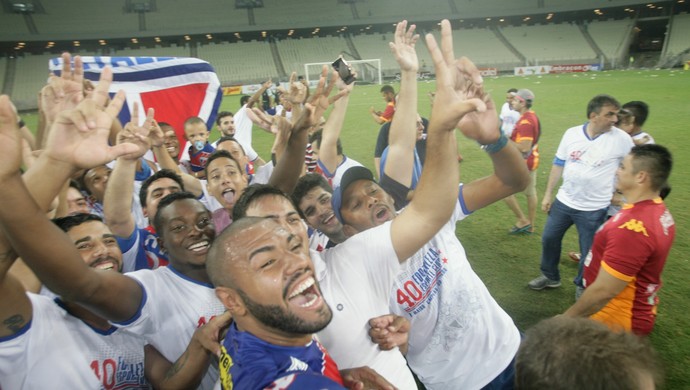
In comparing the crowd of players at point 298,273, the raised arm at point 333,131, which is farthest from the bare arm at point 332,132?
the crowd of players at point 298,273

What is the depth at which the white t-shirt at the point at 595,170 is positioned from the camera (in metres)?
4.57

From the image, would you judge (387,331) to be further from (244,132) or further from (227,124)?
(227,124)

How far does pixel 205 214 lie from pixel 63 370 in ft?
3.93

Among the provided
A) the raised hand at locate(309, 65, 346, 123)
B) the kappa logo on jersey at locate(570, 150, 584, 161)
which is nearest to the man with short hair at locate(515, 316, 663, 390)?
the raised hand at locate(309, 65, 346, 123)

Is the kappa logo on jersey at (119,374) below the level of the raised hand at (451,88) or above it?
below

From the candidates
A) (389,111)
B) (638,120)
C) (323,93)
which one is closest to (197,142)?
(323,93)

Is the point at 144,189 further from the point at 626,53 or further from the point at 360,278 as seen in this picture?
the point at 626,53

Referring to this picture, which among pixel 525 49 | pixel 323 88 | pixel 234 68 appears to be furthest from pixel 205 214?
pixel 525 49

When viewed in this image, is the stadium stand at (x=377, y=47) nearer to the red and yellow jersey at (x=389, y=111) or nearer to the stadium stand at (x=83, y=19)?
the stadium stand at (x=83, y=19)

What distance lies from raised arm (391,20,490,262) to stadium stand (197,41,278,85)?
4513 cm

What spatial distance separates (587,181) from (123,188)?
4786 millimetres

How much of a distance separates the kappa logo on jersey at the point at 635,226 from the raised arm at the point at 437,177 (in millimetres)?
1798

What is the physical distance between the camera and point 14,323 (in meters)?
1.81

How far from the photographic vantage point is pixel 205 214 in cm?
283
